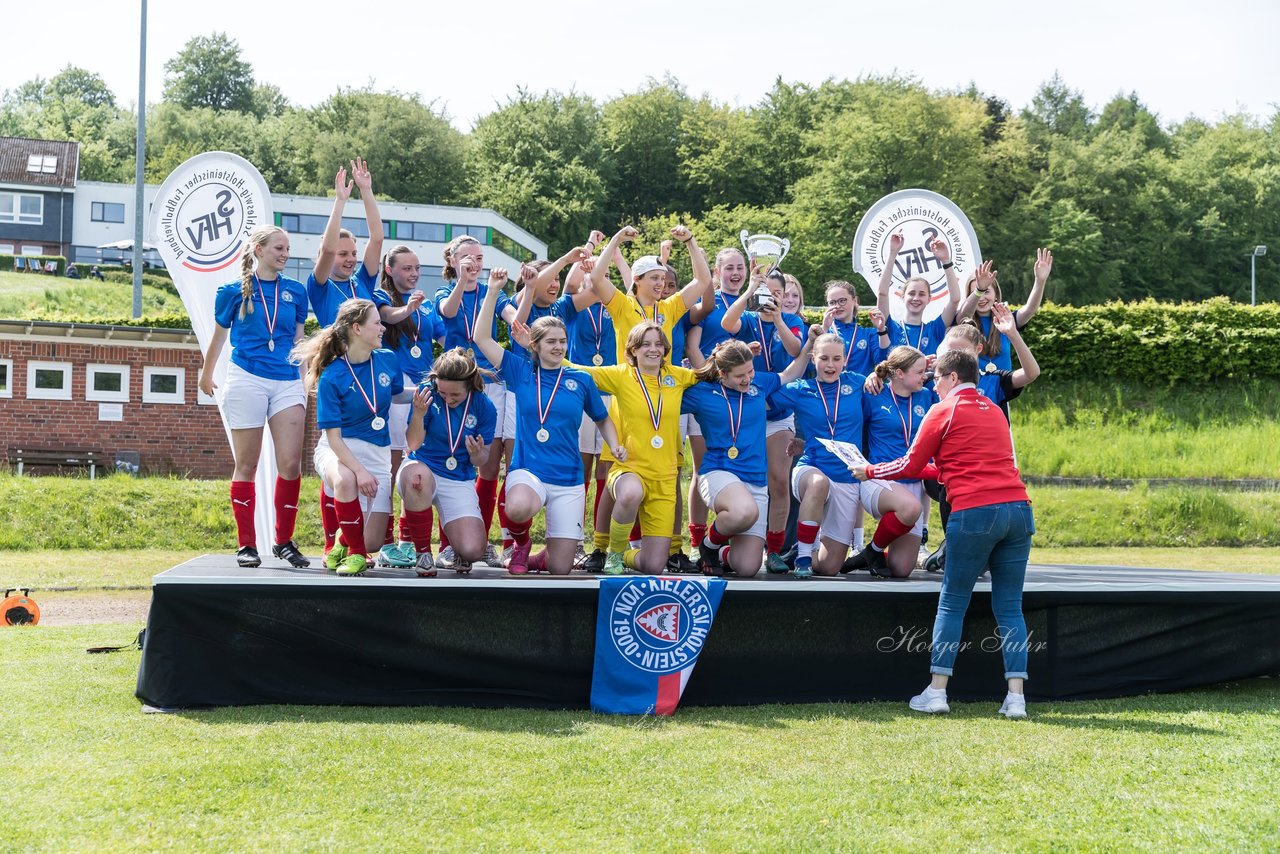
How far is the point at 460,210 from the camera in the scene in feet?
157

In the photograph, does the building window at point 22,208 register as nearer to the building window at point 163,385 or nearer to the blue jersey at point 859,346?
the building window at point 163,385

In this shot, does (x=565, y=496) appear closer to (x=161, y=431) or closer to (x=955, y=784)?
(x=955, y=784)

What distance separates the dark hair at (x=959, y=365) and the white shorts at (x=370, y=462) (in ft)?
10.1

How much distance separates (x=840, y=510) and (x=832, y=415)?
23.7 inches

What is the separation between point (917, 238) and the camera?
32.2ft


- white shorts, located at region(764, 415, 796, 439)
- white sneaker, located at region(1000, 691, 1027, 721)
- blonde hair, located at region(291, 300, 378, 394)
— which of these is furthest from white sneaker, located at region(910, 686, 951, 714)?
blonde hair, located at region(291, 300, 378, 394)

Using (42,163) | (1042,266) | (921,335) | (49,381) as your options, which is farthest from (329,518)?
(42,163)

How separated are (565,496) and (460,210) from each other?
42851mm

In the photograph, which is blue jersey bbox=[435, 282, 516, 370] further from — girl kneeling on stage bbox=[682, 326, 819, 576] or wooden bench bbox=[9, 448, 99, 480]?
wooden bench bbox=[9, 448, 99, 480]

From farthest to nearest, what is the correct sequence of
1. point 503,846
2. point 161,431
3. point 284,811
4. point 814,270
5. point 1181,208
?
point 1181,208 → point 814,270 → point 161,431 → point 284,811 → point 503,846

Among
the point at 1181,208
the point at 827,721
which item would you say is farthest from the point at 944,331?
the point at 1181,208

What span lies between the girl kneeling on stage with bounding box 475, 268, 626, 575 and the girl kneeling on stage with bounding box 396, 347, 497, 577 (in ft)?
A: 0.72

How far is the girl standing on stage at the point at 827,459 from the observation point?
719cm

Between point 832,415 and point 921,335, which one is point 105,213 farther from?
point 832,415
